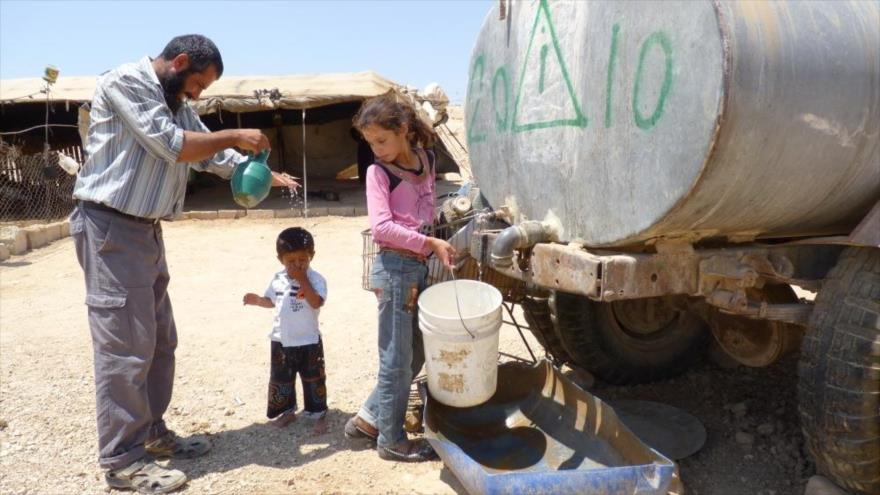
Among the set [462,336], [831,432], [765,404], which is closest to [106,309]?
[462,336]

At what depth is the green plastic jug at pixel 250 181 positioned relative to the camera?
3574 mm

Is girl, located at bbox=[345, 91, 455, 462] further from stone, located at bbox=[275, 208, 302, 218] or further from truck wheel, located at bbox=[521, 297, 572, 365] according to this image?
stone, located at bbox=[275, 208, 302, 218]

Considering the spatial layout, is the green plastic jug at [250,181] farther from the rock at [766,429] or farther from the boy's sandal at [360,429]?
the rock at [766,429]

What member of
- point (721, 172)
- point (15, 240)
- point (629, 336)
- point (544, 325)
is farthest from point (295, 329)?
point (15, 240)

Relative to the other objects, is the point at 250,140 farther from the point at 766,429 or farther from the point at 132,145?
the point at 766,429

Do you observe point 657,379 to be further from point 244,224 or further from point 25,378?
point 244,224

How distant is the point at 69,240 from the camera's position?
1088 cm

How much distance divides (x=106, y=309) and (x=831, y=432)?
9.97ft

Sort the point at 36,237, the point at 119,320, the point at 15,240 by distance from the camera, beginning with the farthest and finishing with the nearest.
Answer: the point at 36,237 < the point at 15,240 < the point at 119,320

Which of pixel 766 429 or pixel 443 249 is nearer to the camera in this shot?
pixel 443 249

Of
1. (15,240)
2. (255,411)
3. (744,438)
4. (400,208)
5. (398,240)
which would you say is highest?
(400,208)

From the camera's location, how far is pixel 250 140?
134 inches

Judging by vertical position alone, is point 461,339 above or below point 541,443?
above

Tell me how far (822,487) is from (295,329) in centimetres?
252
